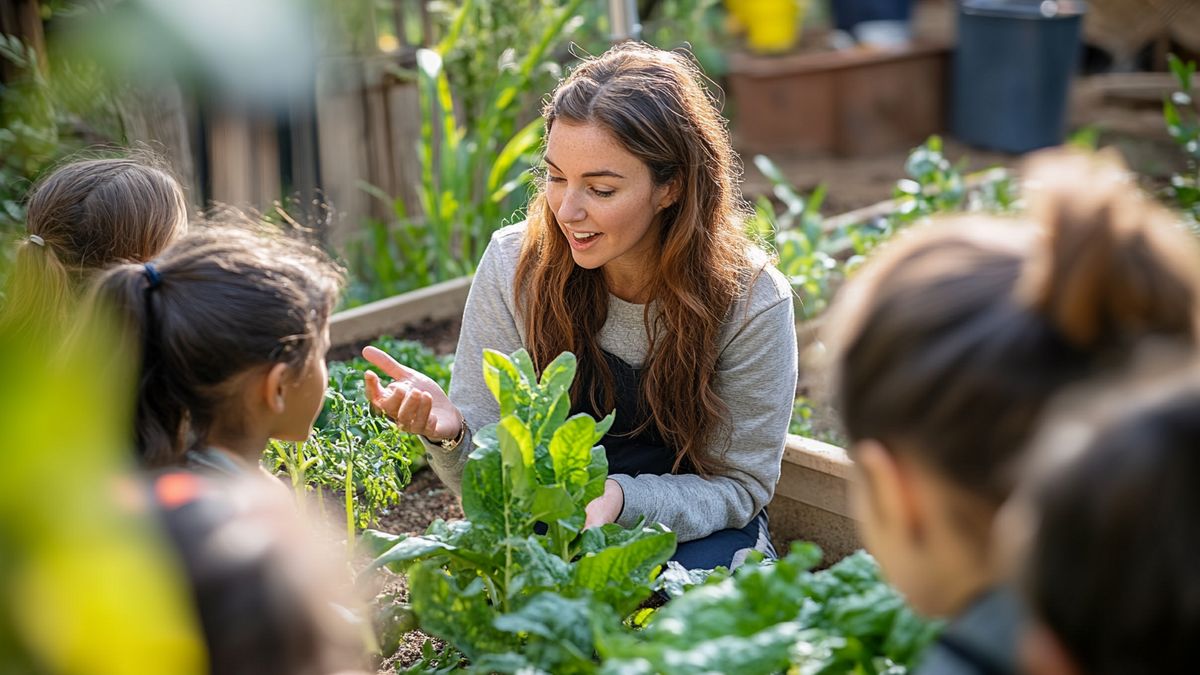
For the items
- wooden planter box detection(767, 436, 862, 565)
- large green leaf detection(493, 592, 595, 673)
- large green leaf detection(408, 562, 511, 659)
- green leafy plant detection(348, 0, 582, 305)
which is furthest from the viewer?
green leafy plant detection(348, 0, 582, 305)

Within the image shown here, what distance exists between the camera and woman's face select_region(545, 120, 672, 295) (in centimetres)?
212

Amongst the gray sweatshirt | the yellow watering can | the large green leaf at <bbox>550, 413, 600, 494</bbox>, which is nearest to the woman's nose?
the gray sweatshirt

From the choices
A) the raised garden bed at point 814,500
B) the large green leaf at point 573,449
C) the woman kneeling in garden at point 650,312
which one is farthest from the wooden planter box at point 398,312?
the large green leaf at point 573,449

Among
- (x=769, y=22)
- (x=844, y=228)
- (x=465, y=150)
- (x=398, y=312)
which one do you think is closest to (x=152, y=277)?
(x=398, y=312)

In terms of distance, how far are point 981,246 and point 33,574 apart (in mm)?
819

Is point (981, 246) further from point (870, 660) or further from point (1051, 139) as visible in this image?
point (1051, 139)

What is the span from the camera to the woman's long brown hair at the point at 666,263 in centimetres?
213

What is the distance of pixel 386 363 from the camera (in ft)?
6.53

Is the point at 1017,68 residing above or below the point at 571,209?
below

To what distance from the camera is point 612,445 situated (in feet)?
7.65

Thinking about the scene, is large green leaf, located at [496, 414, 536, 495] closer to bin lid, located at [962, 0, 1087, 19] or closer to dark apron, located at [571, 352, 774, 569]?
dark apron, located at [571, 352, 774, 569]

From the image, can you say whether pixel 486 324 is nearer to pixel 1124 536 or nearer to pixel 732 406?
pixel 732 406

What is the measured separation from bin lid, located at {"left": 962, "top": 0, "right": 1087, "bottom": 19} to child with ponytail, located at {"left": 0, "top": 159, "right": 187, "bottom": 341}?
486 centimetres

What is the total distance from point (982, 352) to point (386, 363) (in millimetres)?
1153
